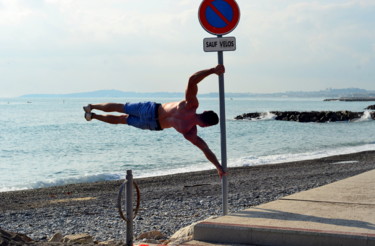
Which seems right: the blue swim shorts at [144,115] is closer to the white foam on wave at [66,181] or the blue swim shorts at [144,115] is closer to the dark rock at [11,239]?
the dark rock at [11,239]

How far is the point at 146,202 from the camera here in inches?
524

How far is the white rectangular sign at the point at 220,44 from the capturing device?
7133mm

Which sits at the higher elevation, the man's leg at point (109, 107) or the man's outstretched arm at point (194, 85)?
the man's outstretched arm at point (194, 85)

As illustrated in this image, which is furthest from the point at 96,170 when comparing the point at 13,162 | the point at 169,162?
the point at 13,162

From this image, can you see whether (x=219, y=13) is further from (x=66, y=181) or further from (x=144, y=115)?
(x=66, y=181)

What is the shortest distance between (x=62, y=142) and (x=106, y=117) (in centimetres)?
4086

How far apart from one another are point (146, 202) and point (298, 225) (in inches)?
301

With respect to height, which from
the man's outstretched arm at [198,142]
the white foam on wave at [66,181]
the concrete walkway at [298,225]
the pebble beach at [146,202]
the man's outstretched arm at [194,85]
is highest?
the man's outstretched arm at [194,85]

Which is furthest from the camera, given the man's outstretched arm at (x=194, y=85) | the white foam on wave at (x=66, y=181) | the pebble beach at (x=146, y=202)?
the white foam on wave at (x=66, y=181)

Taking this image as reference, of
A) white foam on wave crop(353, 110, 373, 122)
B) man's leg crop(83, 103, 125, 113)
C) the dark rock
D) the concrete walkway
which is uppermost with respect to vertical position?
man's leg crop(83, 103, 125, 113)

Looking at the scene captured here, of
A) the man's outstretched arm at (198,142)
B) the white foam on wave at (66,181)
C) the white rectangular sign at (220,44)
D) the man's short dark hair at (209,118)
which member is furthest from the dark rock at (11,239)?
the white foam on wave at (66,181)

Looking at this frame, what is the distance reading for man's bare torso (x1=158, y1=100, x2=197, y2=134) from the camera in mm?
6926

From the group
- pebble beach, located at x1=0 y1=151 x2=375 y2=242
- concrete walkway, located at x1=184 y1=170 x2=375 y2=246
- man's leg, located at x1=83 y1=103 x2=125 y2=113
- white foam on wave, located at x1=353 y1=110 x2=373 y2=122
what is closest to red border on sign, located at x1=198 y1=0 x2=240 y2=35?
man's leg, located at x1=83 y1=103 x2=125 y2=113

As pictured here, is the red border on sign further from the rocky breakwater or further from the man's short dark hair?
the rocky breakwater
